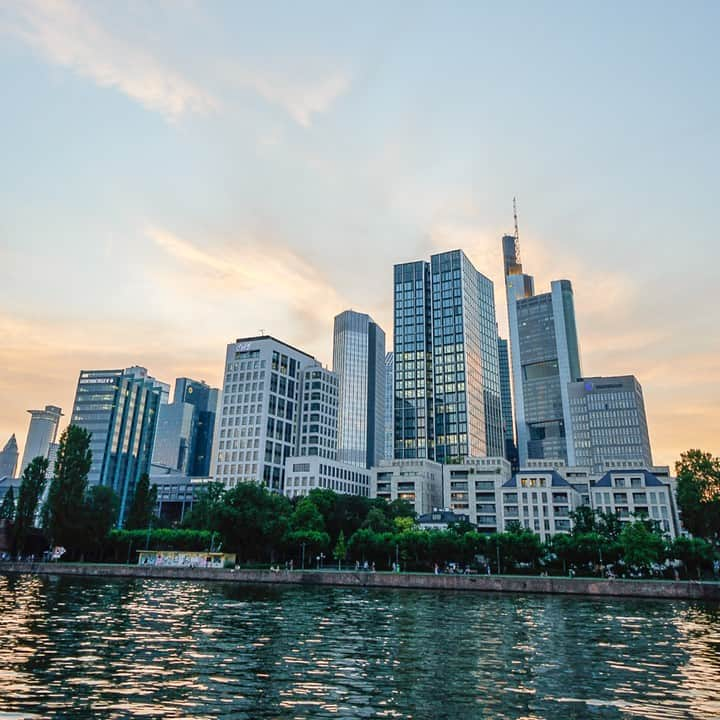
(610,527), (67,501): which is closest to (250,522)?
(67,501)

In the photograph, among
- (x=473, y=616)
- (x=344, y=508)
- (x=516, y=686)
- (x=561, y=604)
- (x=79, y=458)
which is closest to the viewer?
(x=516, y=686)

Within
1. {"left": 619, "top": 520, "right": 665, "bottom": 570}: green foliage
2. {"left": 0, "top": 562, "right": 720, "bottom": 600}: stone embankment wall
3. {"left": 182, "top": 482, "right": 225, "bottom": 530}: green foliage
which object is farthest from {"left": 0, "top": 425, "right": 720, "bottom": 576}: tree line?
{"left": 0, "top": 562, "right": 720, "bottom": 600}: stone embankment wall

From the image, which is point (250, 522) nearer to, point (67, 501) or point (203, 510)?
point (67, 501)

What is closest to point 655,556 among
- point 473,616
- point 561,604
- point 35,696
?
point 561,604

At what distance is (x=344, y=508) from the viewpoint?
16162 centimetres

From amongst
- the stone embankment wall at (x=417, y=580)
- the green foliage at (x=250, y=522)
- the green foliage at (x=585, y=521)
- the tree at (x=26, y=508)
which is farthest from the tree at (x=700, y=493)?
the tree at (x=26, y=508)

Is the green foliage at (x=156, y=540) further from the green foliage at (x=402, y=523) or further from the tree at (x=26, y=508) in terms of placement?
the green foliage at (x=402, y=523)

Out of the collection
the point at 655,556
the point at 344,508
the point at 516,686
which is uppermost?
the point at 344,508

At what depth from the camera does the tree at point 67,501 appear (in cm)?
12469

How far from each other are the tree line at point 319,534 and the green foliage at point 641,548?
17cm

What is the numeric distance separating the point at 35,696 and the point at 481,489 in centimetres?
18975

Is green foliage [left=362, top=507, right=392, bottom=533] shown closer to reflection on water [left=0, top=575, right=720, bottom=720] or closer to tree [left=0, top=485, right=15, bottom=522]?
tree [left=0, top=485, right=15, bottom=522]

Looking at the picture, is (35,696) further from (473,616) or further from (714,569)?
(714,569)

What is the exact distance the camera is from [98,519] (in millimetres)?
128500
